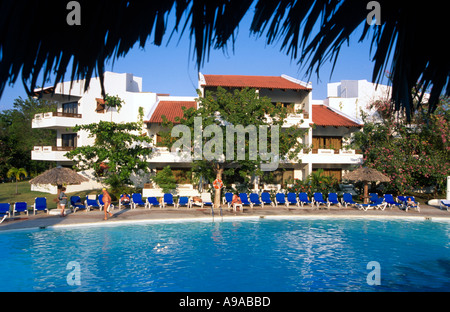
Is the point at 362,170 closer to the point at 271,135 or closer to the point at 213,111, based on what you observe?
the point at 271,135

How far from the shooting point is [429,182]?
23.4 meters

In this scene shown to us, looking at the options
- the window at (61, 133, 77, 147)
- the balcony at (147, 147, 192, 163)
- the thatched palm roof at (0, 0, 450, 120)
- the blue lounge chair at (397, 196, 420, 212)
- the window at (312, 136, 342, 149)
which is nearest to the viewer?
the thatched palm roof at (0, 0, 450, 120)

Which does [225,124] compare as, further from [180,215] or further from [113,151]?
[113,151]

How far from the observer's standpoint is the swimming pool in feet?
28.9

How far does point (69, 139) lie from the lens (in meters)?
28.1

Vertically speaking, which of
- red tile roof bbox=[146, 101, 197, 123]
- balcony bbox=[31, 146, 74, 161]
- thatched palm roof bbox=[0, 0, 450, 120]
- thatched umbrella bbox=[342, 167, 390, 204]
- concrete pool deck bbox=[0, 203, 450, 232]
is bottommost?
concrete pool deck bbox=[0, 203, 450, 232]

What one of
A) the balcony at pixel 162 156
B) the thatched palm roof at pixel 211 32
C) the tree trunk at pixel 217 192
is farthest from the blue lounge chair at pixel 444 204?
the thatched palm roof at pixel 211 32

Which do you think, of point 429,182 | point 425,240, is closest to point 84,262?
point 425,240

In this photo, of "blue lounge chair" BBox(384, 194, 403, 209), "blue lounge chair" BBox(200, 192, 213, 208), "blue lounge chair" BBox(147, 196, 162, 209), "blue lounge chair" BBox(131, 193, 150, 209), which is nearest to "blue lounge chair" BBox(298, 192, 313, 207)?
"blue lounge chair" BBox(384, 194, 403, 209)

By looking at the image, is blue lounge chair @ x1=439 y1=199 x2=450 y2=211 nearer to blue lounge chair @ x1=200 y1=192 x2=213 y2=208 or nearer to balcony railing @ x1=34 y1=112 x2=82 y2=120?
blue lounge chair @ x1=200 y1=192 x2=213 y2=208

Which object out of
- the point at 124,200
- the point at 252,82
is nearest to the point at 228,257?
the point at 124,200

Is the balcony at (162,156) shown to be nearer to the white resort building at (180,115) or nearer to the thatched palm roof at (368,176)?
the white resort building at (180,115)

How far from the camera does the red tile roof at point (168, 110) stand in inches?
1032

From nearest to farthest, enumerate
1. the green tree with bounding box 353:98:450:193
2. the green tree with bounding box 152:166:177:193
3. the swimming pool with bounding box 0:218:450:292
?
the swimming pool with bounding box 0:218:450:292 → the green tree with bounding box 353:98:450:193 → the green tree with bounding box 152:166:177:193
